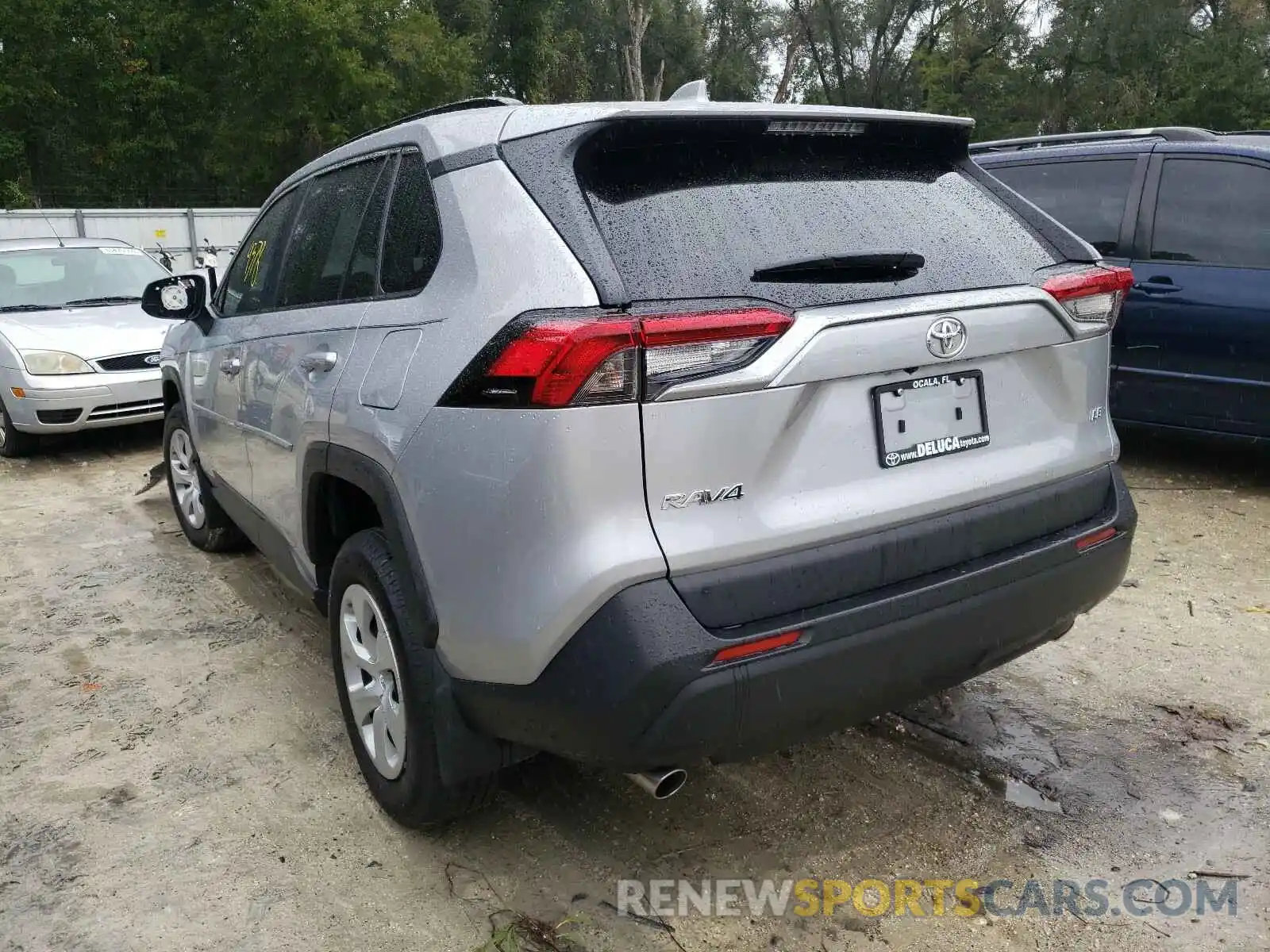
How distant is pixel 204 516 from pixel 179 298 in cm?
110

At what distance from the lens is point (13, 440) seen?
757 centimetres

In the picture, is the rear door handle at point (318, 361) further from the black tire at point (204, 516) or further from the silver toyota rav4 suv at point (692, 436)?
the black tire at point (204, 516)

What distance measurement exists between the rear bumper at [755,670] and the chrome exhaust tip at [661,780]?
0.09 m

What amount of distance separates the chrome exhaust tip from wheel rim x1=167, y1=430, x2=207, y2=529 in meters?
3.47

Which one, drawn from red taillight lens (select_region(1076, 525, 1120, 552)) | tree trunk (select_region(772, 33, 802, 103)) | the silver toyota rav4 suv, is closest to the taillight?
the silver toyota rav4 suv

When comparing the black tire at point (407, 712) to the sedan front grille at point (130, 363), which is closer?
the black tire at point (407, 712)

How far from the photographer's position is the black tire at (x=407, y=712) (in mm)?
2434

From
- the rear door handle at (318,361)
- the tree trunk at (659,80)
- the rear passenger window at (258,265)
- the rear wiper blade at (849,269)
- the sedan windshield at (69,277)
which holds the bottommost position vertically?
the sedan windshield at (69,277)

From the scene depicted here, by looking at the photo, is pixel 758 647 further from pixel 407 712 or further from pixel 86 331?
pixel 86 331

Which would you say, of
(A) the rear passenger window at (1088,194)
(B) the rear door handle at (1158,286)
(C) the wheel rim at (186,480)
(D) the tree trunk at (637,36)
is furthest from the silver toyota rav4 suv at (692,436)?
(D) the tree trunk at (637,36)

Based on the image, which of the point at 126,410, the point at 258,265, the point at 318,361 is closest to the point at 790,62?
the point at 126,410

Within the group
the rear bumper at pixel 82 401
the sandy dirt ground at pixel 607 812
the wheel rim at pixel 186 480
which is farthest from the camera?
the rear bumper at pixel 82 401

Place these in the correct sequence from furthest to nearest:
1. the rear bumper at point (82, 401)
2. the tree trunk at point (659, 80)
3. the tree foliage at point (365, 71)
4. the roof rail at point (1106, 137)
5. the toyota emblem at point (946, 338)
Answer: the tree trunk at point (659, 80)
the tree foliage at point (365, 71)
the rear bumper at point (82, 401)
the roof rail at point (1106, 137)
the toyota emblem at point (946, 338)

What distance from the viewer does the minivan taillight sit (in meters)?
2.01
